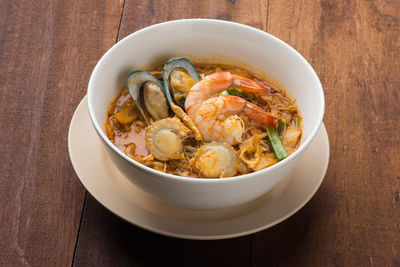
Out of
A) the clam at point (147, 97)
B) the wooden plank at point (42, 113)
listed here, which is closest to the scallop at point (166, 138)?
the clam at point (147, 97)

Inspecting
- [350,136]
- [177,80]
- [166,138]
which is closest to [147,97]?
[177,80]

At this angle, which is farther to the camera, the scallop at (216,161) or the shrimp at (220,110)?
the shrimp at (220,110)

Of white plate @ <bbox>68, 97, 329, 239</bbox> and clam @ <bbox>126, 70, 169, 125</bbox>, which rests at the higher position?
clam @ <bbox>126, 70, 169, 125</bbox>

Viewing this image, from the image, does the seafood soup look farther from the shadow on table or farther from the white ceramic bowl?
the shadow on table

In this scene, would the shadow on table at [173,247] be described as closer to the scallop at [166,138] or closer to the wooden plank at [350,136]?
the wooden plank at [350,136]

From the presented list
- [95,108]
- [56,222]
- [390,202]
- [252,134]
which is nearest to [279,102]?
[252,134]

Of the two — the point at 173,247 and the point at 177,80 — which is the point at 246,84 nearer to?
the point at 177,80

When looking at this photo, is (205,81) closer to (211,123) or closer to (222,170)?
(211,123)

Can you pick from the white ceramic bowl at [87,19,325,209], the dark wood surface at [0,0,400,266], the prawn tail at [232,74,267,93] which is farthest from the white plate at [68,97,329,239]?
the prawn tail at [232,74,267,93]
